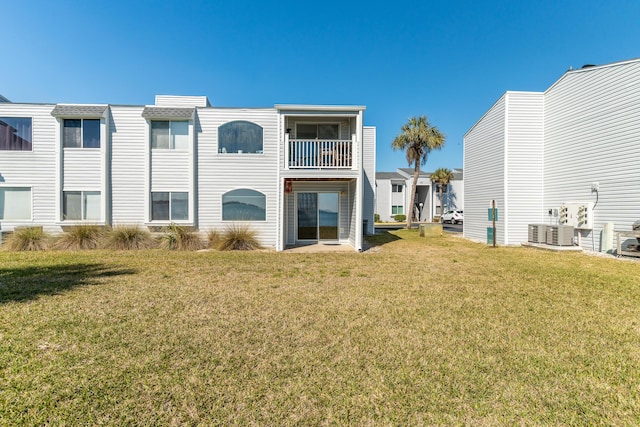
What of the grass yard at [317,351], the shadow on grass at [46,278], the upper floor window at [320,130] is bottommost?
the grass yard at [317,351]

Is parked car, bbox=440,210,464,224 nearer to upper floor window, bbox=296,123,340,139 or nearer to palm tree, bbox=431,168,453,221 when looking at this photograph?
palm tree, bbox=431,168,453,221

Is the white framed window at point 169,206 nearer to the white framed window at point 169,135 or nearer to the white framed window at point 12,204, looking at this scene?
the white framed window at point 169,135

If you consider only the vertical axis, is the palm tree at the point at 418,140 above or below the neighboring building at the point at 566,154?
above

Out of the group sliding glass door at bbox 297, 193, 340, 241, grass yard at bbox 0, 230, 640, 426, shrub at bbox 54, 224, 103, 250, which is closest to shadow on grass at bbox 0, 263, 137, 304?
grass yard at bbox 0, 230, 640, 426

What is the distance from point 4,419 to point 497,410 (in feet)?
13.8

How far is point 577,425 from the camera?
2.47m

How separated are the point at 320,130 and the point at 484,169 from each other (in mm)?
9689

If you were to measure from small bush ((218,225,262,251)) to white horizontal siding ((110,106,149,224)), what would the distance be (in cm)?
411

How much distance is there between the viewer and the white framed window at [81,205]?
13156 millimetres

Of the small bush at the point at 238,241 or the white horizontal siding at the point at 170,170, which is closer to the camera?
the small bush at the point at 238,241

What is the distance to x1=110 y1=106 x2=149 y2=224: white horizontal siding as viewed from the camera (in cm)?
1334

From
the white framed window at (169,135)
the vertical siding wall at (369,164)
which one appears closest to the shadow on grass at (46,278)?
the white framed window at (169,135)

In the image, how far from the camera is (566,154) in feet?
44.2

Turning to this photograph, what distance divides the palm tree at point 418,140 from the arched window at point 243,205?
14.6 meters
